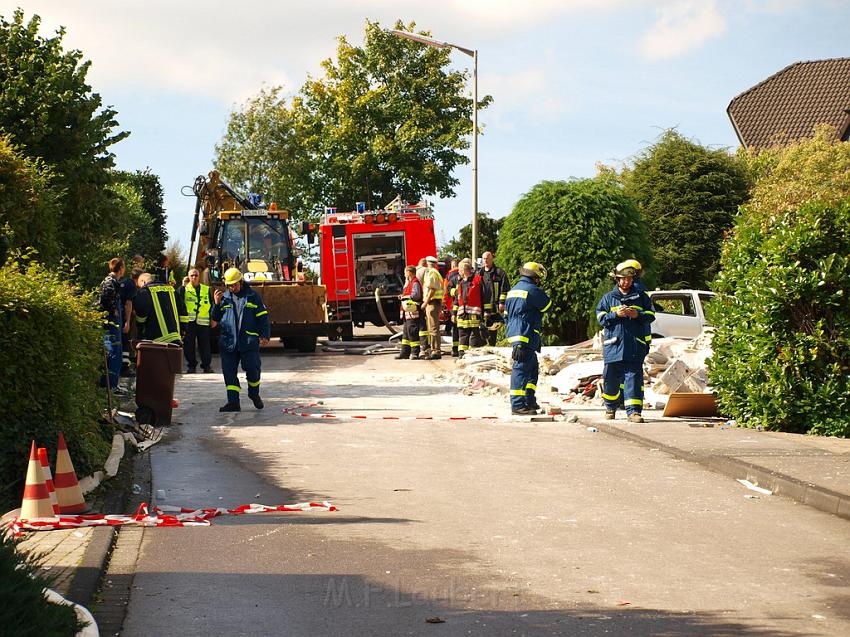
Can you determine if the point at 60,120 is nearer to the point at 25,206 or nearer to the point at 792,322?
the point at 25,206

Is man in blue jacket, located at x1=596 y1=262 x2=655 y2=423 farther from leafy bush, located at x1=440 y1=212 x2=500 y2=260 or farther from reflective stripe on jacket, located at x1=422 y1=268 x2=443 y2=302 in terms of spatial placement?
leafy bush, located at x1=440 y1=212 x2=500 y2=260

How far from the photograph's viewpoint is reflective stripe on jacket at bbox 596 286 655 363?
44.7 feet

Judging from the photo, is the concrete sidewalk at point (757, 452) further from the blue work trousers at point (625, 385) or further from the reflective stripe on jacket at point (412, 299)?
the reflective stripe on jacket at point (412, 299)

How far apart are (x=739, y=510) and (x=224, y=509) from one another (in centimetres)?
356

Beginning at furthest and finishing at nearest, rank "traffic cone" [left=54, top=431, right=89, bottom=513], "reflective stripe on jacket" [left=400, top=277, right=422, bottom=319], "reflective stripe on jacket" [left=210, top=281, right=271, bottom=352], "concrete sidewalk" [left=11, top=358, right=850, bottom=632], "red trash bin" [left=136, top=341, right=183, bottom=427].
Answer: "reflective stripe on jacket" [left=400, top=277, right=422, bottom=319]
"reflective stripe on jacket" [left=210, top=281, right=271, bottom=352]
"red trash bin" [left=136, top=341, right=183, bottom=427]
"traffic cone" [left=54, top=431, right=89, bottom=513]
"concrete sidewalk" [left=11, top=358, right=850, bottom=632]

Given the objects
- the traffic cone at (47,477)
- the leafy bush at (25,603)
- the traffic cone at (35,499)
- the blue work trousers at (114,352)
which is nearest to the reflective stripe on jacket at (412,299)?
the blue work trousers at (114,352)

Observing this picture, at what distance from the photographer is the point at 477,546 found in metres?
7.25

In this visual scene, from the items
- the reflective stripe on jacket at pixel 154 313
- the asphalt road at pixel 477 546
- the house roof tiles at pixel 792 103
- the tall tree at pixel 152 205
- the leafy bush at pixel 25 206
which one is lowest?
the asphalt road at pixel 477 546

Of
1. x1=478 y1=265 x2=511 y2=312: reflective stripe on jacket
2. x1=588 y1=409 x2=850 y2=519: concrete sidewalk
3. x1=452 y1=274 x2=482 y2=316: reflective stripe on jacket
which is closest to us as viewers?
x1=588 y1=409 x2=850 y2=519: concrete sidewalk

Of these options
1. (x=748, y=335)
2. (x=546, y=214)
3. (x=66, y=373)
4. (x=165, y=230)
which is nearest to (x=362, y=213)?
Answer: (x=546, y=214)

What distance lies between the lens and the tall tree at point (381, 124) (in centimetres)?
4944

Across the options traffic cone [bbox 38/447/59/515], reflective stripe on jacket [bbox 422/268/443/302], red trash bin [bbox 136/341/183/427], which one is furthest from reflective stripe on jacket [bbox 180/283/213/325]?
traffic cone [bbox 38/447/59/515]

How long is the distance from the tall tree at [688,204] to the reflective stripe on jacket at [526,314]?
19.3 meters

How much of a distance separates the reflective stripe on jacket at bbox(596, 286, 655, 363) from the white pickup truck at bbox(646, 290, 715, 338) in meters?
6.35
